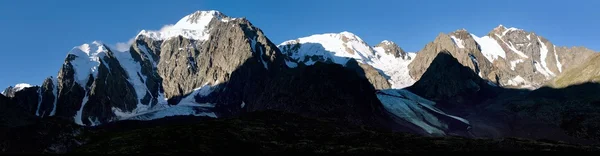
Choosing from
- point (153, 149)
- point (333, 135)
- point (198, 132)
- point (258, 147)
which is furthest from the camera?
point (333, 135)

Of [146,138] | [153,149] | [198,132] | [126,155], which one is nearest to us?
[126,155]

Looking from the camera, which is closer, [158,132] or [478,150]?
[478,150]

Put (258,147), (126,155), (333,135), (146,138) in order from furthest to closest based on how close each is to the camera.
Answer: (333,135) → (146,138) → (258,147) → (126,155)

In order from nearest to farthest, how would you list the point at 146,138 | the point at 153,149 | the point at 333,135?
1. the point at 153,149
2. the point at 146,138
3. the point at 333,135

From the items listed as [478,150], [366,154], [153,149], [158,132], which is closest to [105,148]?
[153,149]

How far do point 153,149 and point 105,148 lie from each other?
585 inches

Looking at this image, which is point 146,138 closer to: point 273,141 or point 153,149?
point 153,149

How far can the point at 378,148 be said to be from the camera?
135 meters

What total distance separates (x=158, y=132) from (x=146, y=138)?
46.4ft

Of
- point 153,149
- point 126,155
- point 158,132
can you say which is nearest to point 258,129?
point 158,132

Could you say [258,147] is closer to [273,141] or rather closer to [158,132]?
[273,141]

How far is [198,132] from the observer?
6398 inches

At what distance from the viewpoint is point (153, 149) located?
129250 mm

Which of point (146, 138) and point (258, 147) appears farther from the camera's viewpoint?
point (146, 138)
